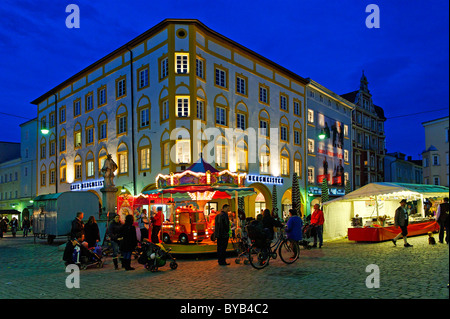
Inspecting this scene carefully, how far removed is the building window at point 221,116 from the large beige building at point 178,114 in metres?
0.07

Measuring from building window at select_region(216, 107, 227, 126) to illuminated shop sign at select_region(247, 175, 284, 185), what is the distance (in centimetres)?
473

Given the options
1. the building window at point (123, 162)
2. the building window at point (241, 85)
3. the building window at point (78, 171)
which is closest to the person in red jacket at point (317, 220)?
the building window at point (241, 85)

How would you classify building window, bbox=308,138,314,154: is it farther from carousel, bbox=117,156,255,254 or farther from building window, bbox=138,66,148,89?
carousel, bbox=117,156,255,254

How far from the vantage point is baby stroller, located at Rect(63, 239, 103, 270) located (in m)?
12.0

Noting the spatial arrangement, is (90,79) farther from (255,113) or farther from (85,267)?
(85,267)

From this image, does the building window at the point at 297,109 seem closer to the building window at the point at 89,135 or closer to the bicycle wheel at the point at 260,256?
the building window at the point at 89,135

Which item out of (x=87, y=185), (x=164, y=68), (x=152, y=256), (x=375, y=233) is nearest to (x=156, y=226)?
(x=152, y=256)

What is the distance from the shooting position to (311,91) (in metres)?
40.9

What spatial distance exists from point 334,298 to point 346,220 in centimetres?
1519

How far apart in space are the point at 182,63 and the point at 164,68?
4.63ft

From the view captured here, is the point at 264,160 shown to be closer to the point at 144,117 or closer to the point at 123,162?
the point at 144,117

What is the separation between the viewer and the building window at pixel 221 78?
29444 millimetres

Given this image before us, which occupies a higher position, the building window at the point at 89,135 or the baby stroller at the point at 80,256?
the building window at the point at 89,135
